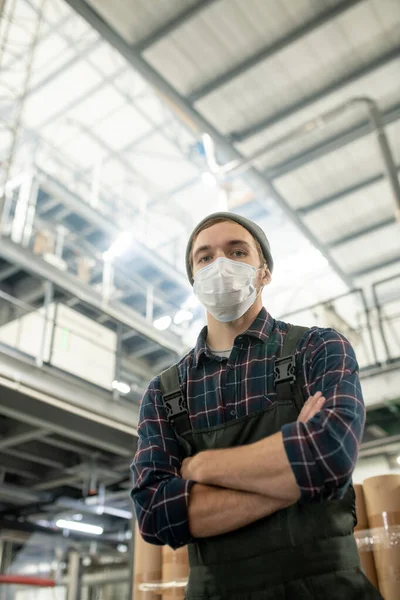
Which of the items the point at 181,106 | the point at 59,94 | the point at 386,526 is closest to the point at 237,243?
the point at 386,526

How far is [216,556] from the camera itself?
4.89 feet

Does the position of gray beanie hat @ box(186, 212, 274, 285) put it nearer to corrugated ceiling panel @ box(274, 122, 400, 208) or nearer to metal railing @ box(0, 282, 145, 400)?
corrugated ceiling panel @ box(274, 122, 400, 208)

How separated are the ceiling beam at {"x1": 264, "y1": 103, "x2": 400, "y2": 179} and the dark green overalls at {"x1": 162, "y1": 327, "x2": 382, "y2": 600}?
18.9ft

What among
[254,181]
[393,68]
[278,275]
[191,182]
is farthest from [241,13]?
[191,182]

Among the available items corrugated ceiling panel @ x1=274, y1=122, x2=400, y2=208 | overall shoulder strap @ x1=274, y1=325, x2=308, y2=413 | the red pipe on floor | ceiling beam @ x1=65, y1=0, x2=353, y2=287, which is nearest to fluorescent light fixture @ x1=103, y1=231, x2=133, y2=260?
ceiling beam @ x1=65, y1=0, x2=353, y2=287

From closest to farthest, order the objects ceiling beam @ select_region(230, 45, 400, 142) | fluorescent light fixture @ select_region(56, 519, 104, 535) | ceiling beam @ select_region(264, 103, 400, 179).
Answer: ceiling beam @ select_region(230, 45, 400, 142), ceiling beam @ select_region(264, 103, 400, 179), fluorescent light fixture @ select_region(56, 519, 104, 535)

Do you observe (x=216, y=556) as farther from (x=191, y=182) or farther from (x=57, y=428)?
(x=191, y=182)

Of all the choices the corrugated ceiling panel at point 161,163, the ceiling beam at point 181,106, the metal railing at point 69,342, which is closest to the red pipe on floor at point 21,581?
the metal railing at point 69,342

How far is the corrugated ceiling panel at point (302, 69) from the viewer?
5.52 metres

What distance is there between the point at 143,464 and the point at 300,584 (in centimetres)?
58

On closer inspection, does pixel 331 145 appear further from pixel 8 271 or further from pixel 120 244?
pixel 8 271

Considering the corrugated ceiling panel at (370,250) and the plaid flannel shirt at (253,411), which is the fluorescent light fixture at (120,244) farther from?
the plaid flannel shirt at (253,411)

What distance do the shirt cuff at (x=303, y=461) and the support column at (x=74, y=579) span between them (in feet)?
36.2

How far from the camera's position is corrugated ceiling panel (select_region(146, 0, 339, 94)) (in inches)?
213
